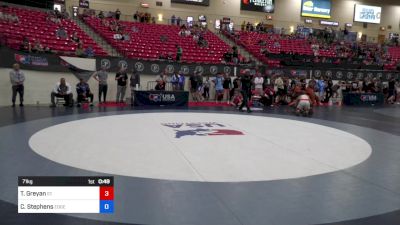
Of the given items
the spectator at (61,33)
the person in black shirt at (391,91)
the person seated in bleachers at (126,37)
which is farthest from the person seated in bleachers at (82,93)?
the person in black shirt at (391,91)

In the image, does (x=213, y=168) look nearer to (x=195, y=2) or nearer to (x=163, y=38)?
(x=163, y=38)

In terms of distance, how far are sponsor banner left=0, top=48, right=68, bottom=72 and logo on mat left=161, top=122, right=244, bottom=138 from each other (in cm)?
794

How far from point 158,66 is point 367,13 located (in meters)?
31.2

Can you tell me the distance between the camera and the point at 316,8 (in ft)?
122

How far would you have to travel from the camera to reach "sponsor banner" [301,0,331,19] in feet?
120

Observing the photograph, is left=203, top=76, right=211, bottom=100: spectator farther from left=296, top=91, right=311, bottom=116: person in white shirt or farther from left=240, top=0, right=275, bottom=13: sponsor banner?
left=240, top=0, right=275, bottom=13: sponsor banner

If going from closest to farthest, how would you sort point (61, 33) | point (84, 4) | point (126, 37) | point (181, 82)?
1. point (181, 82)
2. point (61, 33)
3. point (126, 37)
4. point (84, 4)

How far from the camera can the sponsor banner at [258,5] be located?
34000 millimetres

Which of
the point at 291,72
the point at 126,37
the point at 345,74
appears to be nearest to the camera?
the point at 126,37

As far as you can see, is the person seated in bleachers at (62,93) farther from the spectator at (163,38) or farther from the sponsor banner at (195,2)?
the sponsor banner at (195,2)

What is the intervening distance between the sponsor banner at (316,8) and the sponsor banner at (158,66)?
20394 mm

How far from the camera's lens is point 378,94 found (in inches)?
797

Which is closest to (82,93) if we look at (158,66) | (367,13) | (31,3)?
(158,66)
